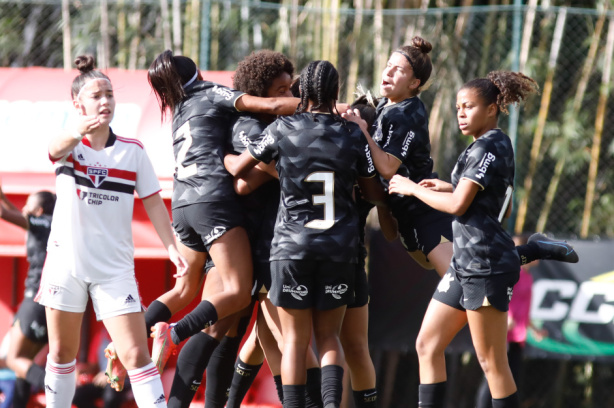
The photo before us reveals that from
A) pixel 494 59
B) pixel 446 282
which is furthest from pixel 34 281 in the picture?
pixel 494 59

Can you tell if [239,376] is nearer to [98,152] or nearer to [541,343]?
[98,152]

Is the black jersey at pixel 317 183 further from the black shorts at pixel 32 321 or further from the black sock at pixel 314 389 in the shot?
the black shorts at pixel 32 321

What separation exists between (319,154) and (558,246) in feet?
5.15

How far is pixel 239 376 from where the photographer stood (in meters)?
4.82

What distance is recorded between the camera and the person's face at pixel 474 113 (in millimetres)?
4066

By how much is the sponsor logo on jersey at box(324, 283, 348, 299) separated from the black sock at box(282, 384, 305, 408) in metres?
0.46

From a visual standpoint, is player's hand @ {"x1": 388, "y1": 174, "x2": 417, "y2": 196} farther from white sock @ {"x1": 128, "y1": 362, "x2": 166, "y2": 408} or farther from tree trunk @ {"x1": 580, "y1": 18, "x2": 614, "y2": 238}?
tree trunk @ {"x1": 580, "y1": 18, "x2": 614, "y2": 238}

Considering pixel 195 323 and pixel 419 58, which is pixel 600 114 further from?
pixel 195 323

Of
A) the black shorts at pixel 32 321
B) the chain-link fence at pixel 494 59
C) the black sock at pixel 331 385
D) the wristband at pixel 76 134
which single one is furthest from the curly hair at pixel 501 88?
the chain-link fence at pixel 494 59

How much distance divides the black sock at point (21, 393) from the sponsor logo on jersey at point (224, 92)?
2.98 metres

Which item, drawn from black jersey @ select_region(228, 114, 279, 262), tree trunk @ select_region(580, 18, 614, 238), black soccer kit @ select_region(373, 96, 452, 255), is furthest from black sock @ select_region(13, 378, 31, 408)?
tree trunk @ select_region(580, 18, 614, 238)

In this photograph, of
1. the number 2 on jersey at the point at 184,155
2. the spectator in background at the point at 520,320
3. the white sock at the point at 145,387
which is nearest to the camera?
the white sock at the point at 145,387

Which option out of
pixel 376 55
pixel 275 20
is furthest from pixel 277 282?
pixel 275 20

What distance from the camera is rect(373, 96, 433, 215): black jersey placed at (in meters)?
4.21
